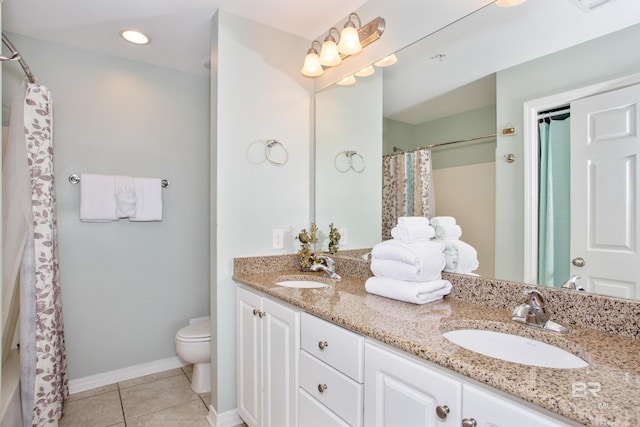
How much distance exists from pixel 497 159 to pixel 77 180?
254 centimetres

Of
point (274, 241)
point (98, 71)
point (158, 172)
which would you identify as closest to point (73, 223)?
point (158, 172)

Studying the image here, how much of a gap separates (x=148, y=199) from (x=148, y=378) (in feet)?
4.35

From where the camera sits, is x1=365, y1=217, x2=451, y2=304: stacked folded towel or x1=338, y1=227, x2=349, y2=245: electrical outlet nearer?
x1=365, y1=217, x2=451, y2=304: stacked folded towel

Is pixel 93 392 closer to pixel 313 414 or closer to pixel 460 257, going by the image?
pixel 313 414

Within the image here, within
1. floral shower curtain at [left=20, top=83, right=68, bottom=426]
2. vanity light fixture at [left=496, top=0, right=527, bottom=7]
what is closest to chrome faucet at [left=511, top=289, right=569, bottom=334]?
vanity light fixture at [left=496, top=0, right=527, bottom=7]

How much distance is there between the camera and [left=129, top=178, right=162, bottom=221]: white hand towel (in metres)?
2.45

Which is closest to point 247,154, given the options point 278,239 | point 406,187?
point 278,239

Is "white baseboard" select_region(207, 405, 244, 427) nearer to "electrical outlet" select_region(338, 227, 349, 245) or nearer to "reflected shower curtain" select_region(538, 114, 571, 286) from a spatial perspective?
"electrical outlet" select_region(338, 227, 349, 245)

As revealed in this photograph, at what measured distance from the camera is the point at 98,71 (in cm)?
241

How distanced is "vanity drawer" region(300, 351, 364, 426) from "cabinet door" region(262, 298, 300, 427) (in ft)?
0.25

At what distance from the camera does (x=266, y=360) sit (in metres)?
1.62

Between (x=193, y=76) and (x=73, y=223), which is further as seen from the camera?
(x=193, y=76)

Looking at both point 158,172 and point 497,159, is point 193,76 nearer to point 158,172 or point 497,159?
point 158,172

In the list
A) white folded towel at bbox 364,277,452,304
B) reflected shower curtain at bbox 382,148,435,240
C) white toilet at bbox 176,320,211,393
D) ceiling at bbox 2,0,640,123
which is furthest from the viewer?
white toilet at bbox 176,320,211,393
